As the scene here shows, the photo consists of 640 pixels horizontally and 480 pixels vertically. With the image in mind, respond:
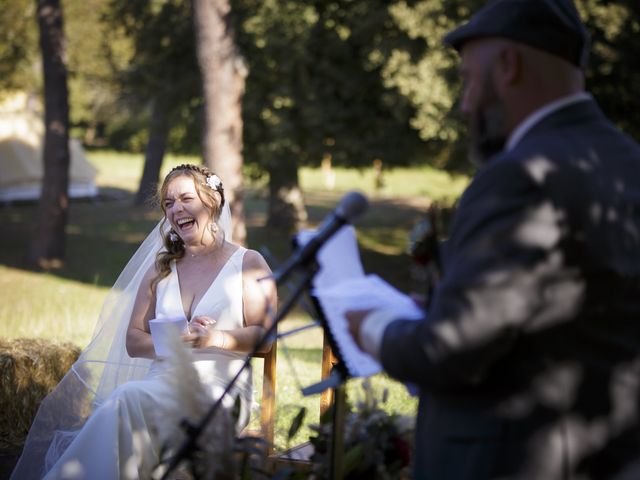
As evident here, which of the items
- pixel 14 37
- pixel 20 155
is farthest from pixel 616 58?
pixel 20 155

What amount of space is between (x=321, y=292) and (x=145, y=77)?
19237 mm

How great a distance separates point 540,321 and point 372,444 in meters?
1.14

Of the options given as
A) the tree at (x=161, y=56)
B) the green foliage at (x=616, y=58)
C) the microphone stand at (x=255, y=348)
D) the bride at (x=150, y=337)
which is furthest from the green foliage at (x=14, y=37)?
the microphone stand at (x=255, y=348)

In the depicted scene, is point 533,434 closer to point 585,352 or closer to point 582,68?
point 585,352

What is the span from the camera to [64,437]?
199 inches

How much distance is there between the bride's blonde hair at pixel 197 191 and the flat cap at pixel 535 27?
9.37 feet

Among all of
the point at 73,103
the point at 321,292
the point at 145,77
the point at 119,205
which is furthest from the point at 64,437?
the point at 73,103

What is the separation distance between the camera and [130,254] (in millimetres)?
21453

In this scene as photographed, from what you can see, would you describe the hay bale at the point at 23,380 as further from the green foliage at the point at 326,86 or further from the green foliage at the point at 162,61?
the green foliage at the point at 162,61

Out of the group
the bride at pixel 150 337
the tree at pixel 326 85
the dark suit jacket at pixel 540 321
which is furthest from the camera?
the tree at pixel 326 85

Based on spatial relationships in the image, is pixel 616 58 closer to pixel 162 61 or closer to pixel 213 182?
pixel 213 182

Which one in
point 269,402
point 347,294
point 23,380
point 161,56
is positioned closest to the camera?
point 347,294

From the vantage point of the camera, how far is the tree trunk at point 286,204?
2303cm

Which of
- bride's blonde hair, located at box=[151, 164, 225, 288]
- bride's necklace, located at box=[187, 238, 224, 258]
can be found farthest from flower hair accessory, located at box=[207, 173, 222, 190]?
bride's necklace, located at box=[187, 238, 224, 258]
